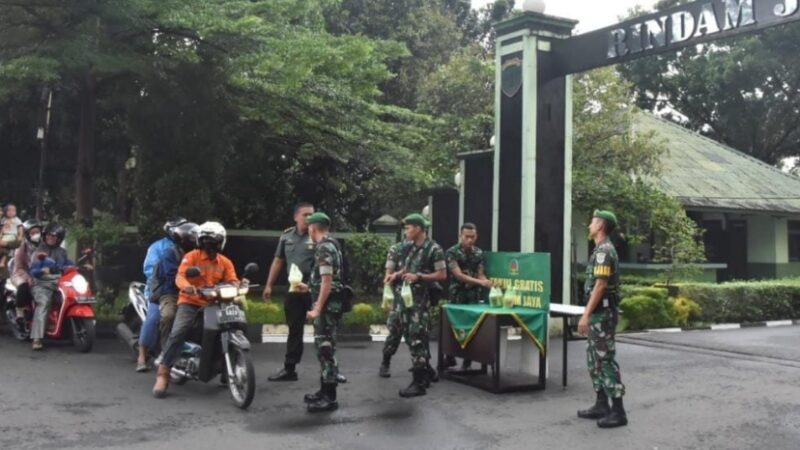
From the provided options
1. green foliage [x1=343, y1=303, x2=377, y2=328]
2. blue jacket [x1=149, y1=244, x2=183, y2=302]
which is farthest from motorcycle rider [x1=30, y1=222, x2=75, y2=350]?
green foliage [x1=343, y1=303, x2=377, y2=328]

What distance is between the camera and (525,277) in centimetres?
791

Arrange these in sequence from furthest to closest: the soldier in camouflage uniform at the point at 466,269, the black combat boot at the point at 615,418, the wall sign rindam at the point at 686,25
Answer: the wall sign rindam at the point at 686,25 → the soldier in camouflage uniform at the point at 466,269 → the black combat boot at the point at 615,418

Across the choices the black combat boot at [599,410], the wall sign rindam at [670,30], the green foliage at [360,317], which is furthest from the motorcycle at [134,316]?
the wall sign rindam at [670,30]

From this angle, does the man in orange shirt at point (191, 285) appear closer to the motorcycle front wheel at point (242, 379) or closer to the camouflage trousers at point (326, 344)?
the motorcycle front wheel at point (242, 379)

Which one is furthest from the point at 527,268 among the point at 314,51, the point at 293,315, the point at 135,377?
the point at 314,51

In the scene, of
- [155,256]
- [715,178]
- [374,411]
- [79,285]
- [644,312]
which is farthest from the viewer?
[715,178]

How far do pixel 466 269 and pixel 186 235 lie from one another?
3010 millimetres

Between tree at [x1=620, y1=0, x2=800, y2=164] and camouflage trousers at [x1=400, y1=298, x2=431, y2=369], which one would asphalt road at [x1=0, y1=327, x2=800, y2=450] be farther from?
tree at [x1=620, y1=0, x2=800, y2=164]

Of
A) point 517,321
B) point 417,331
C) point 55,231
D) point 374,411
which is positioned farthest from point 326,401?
point 55,231

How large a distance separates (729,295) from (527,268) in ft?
30.3

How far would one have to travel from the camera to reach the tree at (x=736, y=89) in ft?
99.1

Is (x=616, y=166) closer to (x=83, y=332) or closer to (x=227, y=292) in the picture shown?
(x=83, y=332)

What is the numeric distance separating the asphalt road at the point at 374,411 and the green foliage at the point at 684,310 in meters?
4.75

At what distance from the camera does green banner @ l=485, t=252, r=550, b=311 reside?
25.4ft
